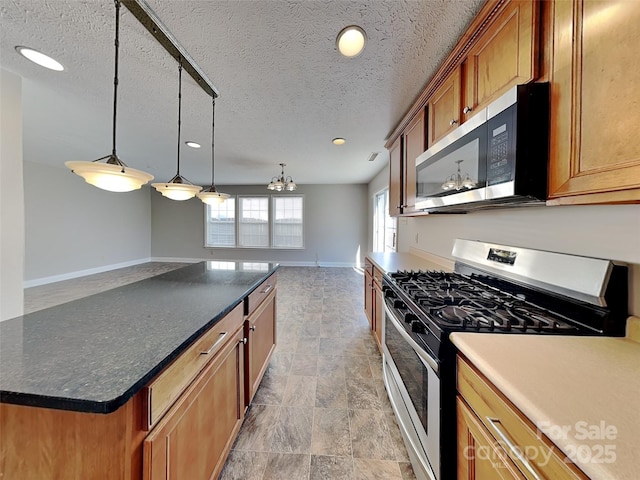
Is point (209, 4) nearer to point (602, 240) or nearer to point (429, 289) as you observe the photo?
point (429, 289)

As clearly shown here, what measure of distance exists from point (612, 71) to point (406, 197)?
1724 millimetres

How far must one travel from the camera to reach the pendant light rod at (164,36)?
123 cm

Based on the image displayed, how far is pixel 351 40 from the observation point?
1.40m

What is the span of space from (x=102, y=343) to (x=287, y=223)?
6.42 metres

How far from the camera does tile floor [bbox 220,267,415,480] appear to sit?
4.31ft

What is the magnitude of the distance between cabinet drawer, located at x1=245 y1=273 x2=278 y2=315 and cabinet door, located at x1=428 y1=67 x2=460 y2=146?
1.71 meters

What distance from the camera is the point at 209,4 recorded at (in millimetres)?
1209

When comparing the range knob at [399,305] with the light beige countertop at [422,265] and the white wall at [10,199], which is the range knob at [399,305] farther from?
the white wall at [10,199]

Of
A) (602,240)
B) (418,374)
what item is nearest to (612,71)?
(602,240)

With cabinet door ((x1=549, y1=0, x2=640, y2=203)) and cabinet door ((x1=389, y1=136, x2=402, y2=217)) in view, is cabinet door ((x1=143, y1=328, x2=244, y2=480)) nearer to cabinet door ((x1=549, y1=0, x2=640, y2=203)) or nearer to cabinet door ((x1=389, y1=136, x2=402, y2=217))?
cabinet door ((x1=549, y1=0, x2=640, y2=203))

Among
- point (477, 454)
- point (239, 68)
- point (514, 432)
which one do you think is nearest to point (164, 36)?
point (239, 68)

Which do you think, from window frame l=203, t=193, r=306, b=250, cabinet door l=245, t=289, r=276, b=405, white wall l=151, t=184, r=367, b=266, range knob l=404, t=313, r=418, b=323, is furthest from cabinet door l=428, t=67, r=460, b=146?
window frame l=203, t=193, r=306, b=250

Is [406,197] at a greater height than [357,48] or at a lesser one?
lesser

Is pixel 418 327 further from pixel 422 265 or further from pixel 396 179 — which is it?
pixel 396 179
